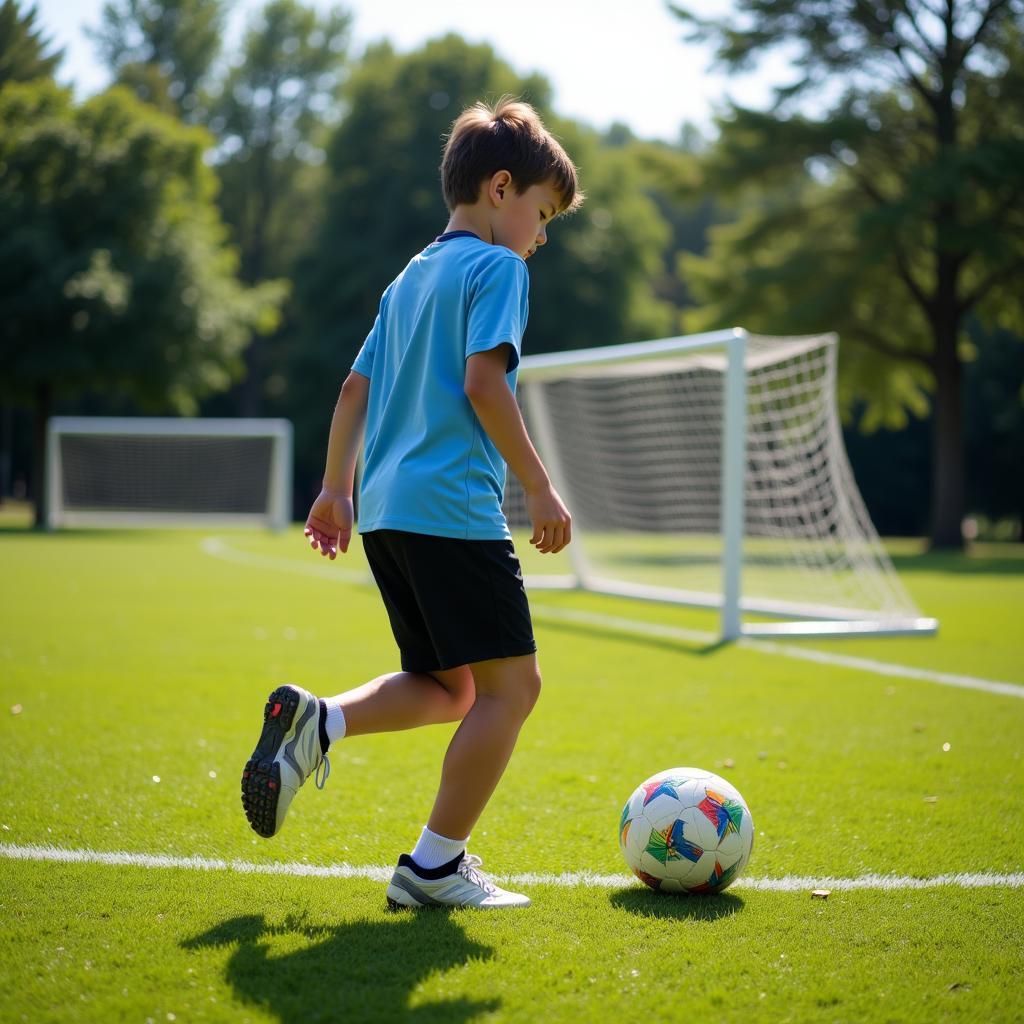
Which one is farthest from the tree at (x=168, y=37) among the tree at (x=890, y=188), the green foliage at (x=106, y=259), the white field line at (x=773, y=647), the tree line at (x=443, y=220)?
the white field line at (x=773, y=647)

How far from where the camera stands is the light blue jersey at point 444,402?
9.26 feet

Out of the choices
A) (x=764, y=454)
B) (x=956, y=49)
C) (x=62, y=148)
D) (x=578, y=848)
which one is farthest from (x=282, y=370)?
(x=578, y=848)

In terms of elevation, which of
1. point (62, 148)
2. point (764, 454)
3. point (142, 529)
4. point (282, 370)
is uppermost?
point (62, 148)

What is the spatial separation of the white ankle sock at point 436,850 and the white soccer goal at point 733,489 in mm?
5844

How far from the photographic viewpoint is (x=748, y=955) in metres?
2.60

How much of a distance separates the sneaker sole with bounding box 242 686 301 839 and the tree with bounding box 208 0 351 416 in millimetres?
41706

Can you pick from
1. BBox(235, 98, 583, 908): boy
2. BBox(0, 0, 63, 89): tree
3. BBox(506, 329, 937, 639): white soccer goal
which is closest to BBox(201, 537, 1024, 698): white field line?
BBox(506, 329, 937, 639): white soccer goal

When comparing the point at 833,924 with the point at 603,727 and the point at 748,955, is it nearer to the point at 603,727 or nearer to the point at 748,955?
the point at 748,955

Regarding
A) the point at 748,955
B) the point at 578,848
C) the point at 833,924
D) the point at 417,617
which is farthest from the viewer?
the point at 578,848

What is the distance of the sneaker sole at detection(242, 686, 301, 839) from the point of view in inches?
112

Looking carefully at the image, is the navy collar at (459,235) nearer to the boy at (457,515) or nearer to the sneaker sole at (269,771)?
the boy at (457,515)

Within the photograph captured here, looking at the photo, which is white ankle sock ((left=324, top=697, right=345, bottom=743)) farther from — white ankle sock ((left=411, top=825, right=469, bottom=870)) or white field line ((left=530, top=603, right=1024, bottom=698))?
white field line ((left=530, top=603, right=1024, bottom=698))

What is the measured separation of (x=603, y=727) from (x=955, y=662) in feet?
10.6

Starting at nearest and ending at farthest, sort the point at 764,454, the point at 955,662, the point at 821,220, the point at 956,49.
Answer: the point at 955,662 → the point at 764,454 → the point at 956,49 → the point at 821,220
